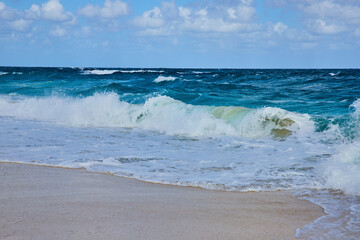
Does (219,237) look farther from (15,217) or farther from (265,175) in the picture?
(265,175)

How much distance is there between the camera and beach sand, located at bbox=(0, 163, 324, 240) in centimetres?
318

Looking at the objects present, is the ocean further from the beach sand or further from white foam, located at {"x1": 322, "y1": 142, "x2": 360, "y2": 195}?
the beach sand

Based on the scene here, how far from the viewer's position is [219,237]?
10.3 ft

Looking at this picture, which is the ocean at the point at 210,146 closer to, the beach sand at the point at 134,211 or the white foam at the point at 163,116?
the white foam at the point at 163,116

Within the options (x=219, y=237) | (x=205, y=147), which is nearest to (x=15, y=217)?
(x=219, y=237)

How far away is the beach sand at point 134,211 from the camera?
3178mm

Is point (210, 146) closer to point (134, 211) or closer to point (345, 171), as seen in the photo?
point (345, 171)

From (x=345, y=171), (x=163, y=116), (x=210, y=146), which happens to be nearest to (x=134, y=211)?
(x=345, y=171)

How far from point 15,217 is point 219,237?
177cm

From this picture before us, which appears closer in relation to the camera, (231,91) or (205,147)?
(205,147)

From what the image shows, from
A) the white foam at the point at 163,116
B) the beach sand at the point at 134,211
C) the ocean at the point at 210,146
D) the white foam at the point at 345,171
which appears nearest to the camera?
the beach sand at the point at 134,211

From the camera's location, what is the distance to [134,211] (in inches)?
149

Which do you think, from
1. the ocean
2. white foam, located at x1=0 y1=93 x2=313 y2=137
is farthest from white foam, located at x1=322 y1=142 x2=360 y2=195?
white foam, located at x1=0 y1=93 x2=313 y2=137

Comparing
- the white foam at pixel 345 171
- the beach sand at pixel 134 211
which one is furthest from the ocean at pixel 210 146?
the beach sand at pixel 134 211
